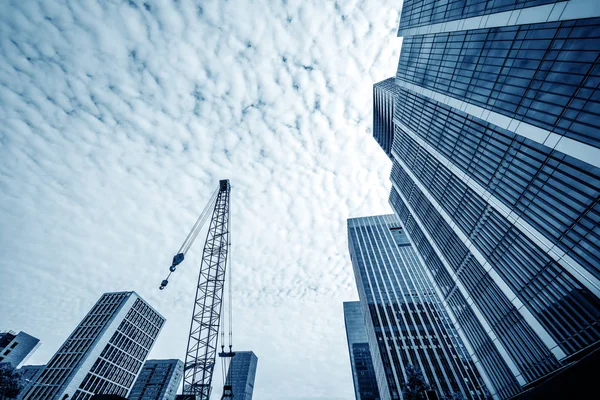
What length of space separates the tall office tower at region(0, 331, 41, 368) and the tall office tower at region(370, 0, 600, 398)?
15333 cm

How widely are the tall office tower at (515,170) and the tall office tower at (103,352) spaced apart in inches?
3813

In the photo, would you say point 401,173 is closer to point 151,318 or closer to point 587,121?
point 587,121

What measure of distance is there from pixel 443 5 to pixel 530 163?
1119 inches

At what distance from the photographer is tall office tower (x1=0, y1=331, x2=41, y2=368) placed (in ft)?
339

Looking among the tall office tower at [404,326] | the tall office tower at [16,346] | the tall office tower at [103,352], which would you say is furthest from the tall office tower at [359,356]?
the tall office tower at [16,346]

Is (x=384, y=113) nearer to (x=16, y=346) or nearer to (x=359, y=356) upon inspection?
(x=359, y=356)

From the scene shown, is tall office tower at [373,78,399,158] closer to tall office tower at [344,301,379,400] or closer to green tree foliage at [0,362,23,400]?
green tree foliage at [0,362,23,400]

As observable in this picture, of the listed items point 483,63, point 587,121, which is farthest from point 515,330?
point 483,63

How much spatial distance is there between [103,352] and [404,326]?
319ft

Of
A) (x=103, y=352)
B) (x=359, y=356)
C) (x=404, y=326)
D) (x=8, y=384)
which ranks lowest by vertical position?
(x=8, y=384)

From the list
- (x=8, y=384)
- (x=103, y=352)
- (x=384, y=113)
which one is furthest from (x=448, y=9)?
(x=103, y=352)

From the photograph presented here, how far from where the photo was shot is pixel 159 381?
458ft

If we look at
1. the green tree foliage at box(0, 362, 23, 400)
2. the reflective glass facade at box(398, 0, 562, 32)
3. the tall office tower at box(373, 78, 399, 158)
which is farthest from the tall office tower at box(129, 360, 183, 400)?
the reflective glass facade at box(398, 0, 562, 32)

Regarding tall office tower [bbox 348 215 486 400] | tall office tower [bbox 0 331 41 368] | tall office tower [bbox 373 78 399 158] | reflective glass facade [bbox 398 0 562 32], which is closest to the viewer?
reflective glass facade [bbox 398 0 562 32]
